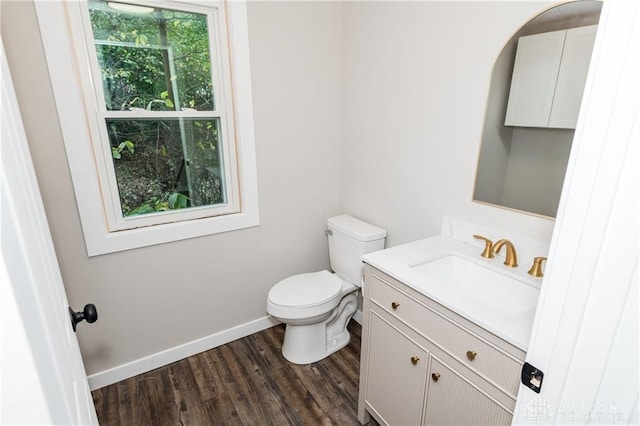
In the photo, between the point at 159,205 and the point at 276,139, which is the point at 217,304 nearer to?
the point at 159,205

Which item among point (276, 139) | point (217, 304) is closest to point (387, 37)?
point (276, 139)

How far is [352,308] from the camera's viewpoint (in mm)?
2227

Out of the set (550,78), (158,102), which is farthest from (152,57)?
(550,78)

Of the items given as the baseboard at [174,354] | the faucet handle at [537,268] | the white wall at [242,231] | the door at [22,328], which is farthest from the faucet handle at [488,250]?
the baseboard at [174,354]

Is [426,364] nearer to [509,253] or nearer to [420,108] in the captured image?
[509,253]

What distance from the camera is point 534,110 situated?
4.23ft

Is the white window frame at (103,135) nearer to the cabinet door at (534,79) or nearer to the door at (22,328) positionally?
the door at (22,328)

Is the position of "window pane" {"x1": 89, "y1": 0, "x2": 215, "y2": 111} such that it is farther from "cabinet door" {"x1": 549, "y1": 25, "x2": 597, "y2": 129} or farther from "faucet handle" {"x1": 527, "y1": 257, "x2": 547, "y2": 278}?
"faucet handle" {"x1": 527, "y1": 257, "x2": 547, "y2": 278}

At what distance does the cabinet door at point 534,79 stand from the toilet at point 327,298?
3.20ft

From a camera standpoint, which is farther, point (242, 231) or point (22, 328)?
point (242, 231)

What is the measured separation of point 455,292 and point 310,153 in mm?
1422

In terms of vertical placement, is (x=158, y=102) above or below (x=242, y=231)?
above

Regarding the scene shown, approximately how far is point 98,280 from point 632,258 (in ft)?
6.90

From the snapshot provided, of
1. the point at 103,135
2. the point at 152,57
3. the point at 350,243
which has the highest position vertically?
the point at 152,57
